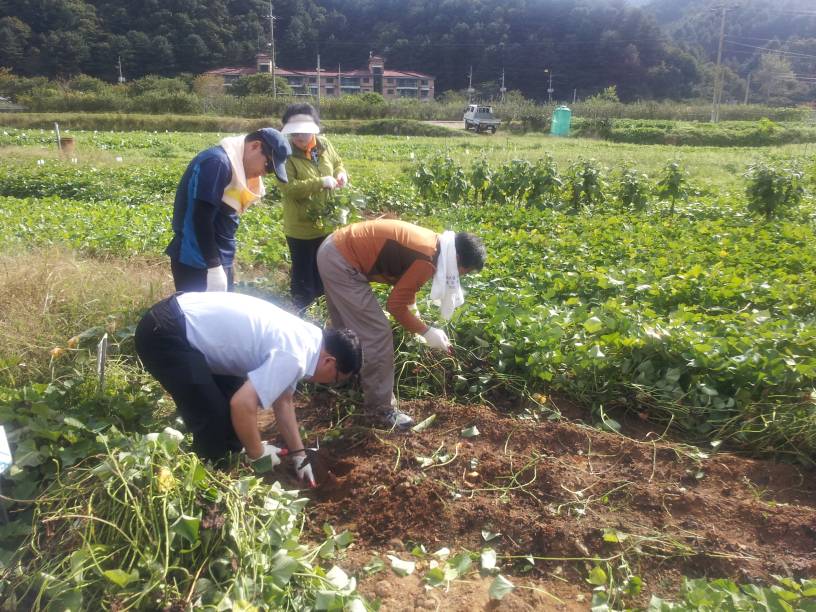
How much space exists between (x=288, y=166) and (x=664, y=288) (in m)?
2.98

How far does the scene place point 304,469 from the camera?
2943mm

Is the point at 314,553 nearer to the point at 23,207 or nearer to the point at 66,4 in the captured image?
the point at 23,207

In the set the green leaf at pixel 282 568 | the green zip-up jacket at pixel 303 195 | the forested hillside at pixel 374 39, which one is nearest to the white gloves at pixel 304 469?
the green leaf at pixel 282 568

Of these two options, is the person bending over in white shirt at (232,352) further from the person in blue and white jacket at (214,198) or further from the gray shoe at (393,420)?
the gray shoe at (393,420)

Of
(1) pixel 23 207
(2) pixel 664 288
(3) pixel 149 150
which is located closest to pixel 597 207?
(2) pixel 664 288

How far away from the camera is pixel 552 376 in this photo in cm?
372

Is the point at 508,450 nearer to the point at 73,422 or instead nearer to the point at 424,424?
the point at 424,424

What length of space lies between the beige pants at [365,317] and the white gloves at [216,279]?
0.54 m

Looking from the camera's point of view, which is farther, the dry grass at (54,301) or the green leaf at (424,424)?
the dry grass at (54,301)

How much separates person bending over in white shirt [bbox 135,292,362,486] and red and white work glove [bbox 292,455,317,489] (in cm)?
24

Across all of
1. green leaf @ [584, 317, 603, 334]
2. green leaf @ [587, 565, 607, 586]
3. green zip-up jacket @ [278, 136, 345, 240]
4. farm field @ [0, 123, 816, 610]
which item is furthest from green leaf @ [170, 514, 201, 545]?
green zip-up jacket @ [278, 136, 345, 240]

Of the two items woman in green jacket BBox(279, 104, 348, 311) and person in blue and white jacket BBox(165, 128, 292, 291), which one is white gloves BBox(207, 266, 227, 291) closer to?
person in blue and white jacket BBox(165, 128, 292, 291)

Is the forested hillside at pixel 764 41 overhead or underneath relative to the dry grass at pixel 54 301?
overhead

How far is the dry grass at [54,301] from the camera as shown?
393cm
